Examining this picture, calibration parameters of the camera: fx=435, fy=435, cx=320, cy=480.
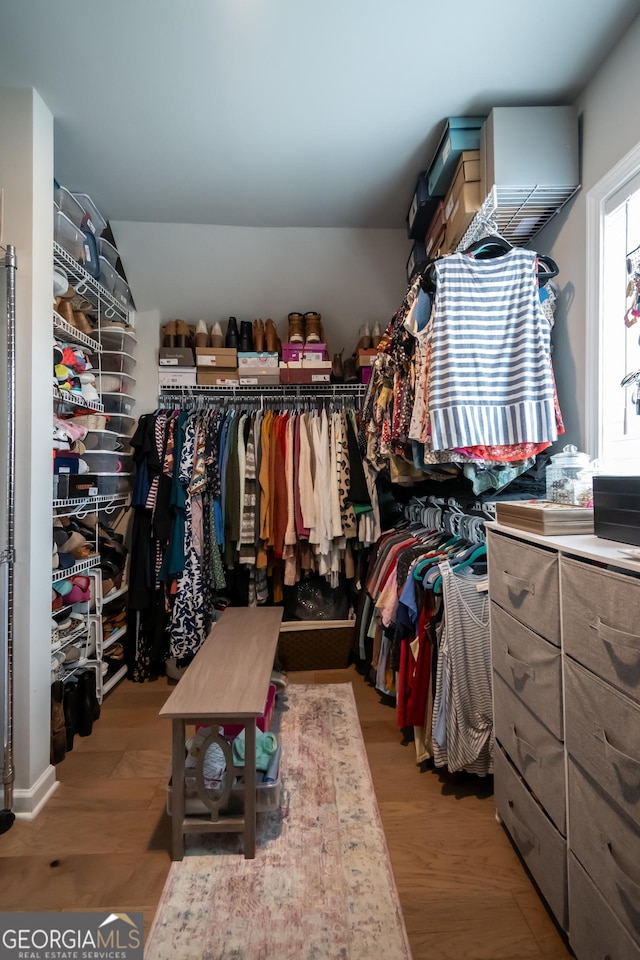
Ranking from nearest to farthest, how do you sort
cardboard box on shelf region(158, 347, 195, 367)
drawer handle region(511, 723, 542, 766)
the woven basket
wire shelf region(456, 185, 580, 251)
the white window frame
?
1. drawer handle region(511, 723, 542, 766)
2. the white window frame
3. wire shelf region(456, 185, 580, 251)
4. the woven basket
5. cardboard box on shelf region(158, 347, 195, 367)

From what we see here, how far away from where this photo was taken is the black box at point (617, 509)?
97cm

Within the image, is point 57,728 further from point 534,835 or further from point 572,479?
point 572,479

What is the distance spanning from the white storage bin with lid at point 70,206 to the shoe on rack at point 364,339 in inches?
66.4

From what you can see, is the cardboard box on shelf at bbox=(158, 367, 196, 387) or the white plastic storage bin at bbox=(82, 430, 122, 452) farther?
the cardboard box on shelf at bbox=(158, 367, 196, 387)

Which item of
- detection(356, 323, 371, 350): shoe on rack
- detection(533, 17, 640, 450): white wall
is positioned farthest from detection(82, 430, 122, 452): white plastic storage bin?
detection(533, 17, 640, 450): white wall

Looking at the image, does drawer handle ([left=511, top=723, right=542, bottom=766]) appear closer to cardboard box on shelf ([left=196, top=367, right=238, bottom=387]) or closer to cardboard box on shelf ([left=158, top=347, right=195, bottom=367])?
cardboard box on shelf ([left=196, top=367, right=238, bottom=387])

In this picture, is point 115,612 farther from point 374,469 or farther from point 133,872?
point 374,469

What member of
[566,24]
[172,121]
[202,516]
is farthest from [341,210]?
[202,516]

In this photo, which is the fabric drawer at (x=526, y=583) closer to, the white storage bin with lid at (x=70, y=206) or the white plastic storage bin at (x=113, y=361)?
the white plastic storage bin at (x=113, y=361)

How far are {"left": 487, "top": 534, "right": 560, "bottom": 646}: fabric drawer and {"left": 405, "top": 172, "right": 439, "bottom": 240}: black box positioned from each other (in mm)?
1722

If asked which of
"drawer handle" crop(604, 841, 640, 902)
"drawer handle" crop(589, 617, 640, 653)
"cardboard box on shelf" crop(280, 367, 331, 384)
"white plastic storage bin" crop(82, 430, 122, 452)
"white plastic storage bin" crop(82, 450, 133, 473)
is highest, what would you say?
"cardboard box on shelf" crop(280, 367, 331, 384)

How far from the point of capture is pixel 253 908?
1246mm

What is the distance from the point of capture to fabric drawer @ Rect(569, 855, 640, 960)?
0.87 m

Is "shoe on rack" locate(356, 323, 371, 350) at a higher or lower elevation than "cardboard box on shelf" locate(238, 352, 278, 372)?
higher
